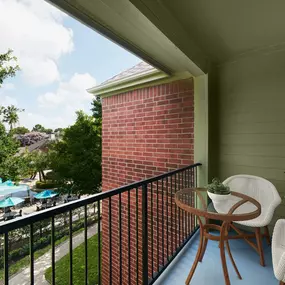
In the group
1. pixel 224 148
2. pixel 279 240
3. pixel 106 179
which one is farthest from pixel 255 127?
pixel 106 179

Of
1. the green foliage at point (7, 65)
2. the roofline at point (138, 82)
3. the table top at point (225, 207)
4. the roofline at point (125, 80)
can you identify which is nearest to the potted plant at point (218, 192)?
the table top at point (225, 207)

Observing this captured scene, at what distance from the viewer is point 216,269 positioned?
5.69 ft

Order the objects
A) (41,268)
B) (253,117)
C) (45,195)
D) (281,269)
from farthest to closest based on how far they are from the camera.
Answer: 1. (45,195)
2. (41,268)
3. (253,117)
4. (281,269)

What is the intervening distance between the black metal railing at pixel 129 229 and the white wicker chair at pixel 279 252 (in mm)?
837

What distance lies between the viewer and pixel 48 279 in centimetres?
550

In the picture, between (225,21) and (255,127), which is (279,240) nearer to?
(255,127)

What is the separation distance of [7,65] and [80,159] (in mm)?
5460

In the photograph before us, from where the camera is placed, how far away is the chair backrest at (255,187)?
200 cm

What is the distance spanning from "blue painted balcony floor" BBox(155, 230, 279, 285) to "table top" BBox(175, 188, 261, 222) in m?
0.48

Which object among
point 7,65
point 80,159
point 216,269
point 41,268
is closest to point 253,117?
point 216,269

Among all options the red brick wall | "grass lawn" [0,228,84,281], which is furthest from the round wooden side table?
"grass lawn" [0,228,84,281]

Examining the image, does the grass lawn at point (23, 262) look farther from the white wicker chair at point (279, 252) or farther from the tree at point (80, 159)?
the white wicker chair at point (279, 252)

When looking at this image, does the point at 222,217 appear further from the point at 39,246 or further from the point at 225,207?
the point at 39,246

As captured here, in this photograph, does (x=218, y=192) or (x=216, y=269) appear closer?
(x=218, y=192)
